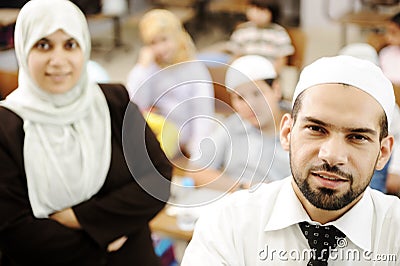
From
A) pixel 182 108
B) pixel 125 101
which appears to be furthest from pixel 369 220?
pixel 125 101

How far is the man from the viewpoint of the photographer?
2.26 feet

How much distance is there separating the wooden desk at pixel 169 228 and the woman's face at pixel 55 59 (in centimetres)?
73

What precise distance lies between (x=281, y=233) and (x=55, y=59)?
1.55ft

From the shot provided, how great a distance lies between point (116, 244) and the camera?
47.6 inches

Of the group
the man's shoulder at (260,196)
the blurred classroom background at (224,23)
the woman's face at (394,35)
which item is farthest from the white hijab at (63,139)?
the woman's face at (394,35)

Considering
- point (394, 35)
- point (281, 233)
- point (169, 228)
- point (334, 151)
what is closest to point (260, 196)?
point (281, 233)

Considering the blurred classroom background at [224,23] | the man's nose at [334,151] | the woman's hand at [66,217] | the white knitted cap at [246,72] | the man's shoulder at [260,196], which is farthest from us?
the blurred classroom background at [224,23]

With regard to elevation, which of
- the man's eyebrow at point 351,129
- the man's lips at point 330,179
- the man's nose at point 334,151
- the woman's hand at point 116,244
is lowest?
the woman's hand at point 116,244

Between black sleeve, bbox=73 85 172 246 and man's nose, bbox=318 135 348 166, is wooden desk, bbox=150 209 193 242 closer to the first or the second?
black sleeve, bbox=73 85 172 246

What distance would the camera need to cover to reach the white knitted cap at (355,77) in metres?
0.69

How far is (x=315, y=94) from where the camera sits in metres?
0.70

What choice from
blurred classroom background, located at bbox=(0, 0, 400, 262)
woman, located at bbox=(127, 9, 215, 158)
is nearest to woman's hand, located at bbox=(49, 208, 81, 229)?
woman, located at bbox=(127, 9, 215, 158)

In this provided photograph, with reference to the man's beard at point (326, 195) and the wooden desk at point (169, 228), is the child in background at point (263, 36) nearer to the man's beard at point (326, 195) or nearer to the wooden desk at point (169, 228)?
the wooden desk at point (169, 228)

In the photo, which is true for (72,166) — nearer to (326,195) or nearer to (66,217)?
(66,217)
